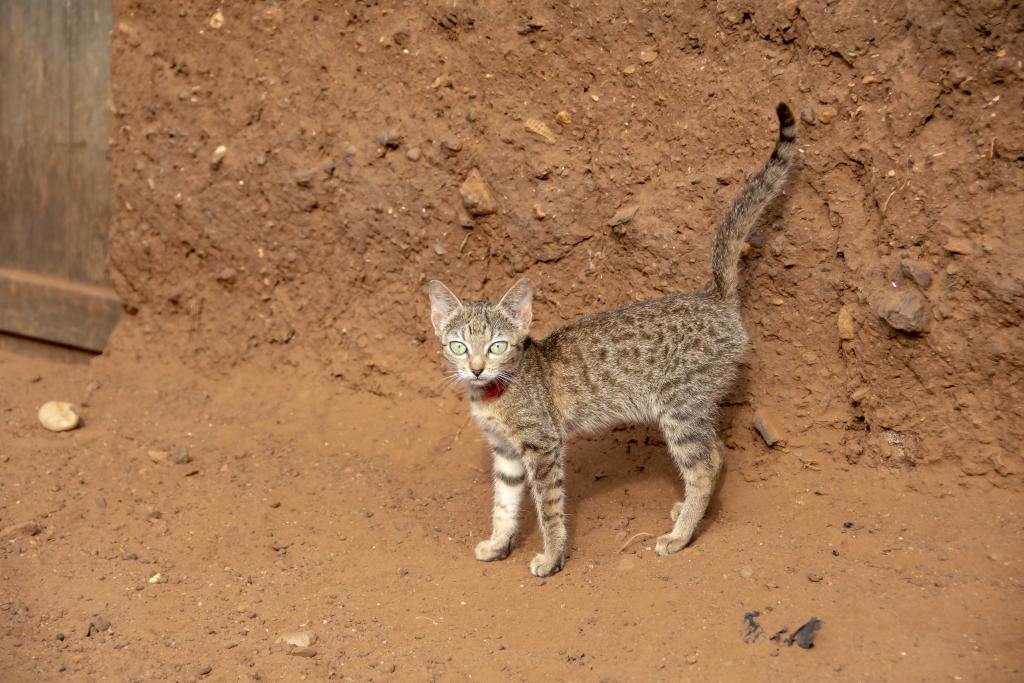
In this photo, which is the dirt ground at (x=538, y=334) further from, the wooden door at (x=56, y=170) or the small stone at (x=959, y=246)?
the wooden door at (x=56, y=170)

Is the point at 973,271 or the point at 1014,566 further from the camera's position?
the point at 973,271

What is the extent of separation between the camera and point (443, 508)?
246 inches

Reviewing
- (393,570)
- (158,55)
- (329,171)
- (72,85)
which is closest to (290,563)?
(393,570)

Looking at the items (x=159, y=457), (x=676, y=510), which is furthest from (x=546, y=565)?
(x=159, y=457)

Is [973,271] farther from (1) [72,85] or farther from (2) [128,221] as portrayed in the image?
(1) [72,85]

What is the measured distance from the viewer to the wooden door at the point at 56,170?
812 cm

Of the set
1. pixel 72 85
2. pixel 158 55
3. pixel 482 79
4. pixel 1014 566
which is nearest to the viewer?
pixel 1014 566

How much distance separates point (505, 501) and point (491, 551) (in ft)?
0.91

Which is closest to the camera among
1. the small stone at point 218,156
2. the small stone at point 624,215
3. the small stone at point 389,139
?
the small stone at point 624,215

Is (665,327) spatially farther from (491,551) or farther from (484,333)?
(491,551)

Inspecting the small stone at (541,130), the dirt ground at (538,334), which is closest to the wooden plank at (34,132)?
the dirt ground at (538,334)

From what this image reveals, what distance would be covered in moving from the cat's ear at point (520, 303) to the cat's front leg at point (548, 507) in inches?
26.9

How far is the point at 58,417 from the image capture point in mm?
7266

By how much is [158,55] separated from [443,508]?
3.92 metres
